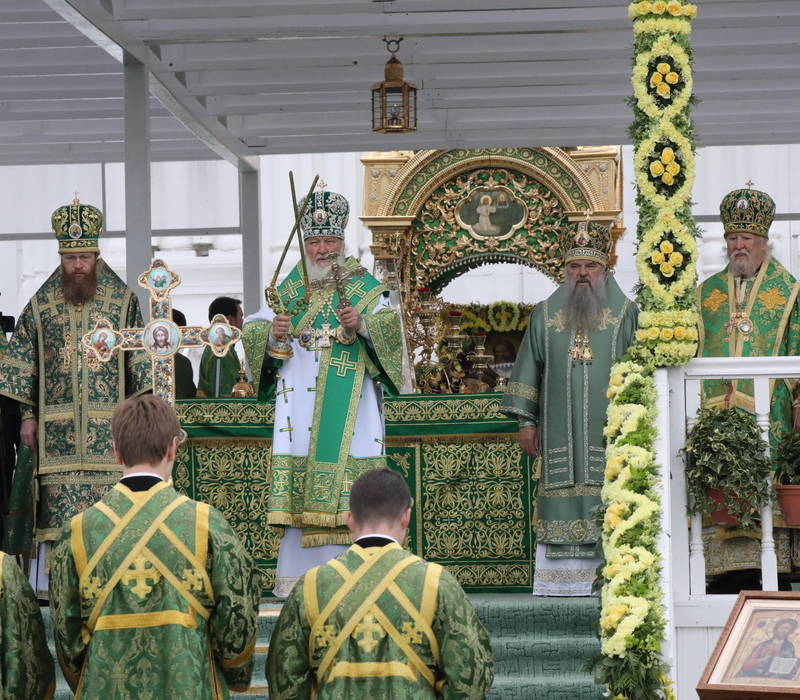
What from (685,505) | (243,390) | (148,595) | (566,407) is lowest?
(148,595)

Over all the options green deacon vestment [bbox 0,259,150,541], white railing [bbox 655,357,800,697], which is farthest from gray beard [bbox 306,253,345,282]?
white railing [bbox 655,357,800,697]

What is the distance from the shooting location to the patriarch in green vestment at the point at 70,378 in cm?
946

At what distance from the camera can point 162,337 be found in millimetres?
8289

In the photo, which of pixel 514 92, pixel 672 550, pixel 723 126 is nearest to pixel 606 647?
pixel 672 550

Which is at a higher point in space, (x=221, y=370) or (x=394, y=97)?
(x=394, y=97)

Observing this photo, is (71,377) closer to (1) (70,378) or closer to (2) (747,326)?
(1) (70,378)

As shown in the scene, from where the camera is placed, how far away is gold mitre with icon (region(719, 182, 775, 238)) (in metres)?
9.07

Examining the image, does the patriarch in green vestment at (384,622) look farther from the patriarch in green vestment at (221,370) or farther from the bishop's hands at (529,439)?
the patriarch in green vestment at (221,370)

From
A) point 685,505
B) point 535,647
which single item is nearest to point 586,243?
point 685,505

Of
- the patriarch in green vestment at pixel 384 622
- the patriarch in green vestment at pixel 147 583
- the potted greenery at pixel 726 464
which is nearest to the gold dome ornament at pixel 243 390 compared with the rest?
the potted greenery at pixel 726 464

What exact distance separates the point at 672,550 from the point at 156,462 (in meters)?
3.01

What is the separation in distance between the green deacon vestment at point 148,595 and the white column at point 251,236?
35.8 feet

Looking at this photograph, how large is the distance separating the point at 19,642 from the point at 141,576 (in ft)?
1.64

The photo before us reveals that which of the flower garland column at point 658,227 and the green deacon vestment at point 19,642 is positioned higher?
the flower garland column at point 658,227
